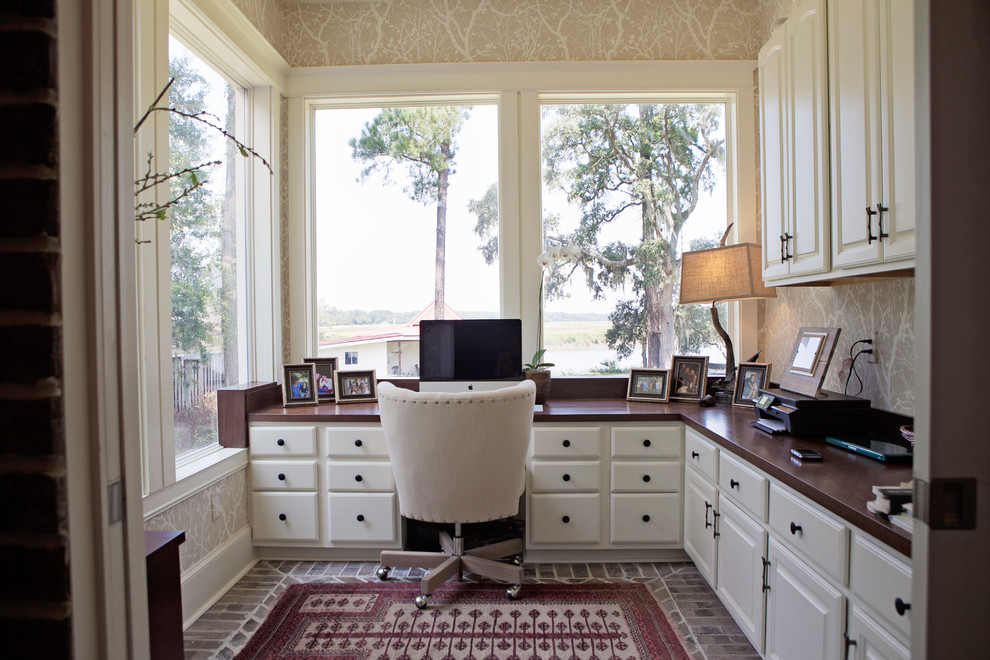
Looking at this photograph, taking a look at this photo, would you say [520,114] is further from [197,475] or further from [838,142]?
[197,475]

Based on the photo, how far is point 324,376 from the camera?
3012 millimetres

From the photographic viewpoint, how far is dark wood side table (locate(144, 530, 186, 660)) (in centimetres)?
114

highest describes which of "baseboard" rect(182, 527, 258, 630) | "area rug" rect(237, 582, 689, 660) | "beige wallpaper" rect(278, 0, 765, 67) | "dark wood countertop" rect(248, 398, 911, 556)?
"beige wallpaper" rect(278, 0, 765, 67)

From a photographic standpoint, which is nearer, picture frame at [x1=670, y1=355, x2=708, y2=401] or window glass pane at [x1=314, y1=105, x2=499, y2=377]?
picture frame at [x1=670, y1=355, x2=708, y2=401]

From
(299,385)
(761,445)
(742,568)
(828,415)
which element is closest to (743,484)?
(761,445)

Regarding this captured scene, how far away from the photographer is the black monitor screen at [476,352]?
2826mm

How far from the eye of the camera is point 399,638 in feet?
6.66

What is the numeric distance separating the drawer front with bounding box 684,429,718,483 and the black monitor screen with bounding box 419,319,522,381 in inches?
35.6

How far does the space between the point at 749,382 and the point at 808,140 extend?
1.20 m

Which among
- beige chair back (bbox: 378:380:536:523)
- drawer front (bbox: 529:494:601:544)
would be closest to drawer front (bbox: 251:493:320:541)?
beige chair back (bbox: 378:380:536:523)

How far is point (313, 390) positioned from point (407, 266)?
906 mm

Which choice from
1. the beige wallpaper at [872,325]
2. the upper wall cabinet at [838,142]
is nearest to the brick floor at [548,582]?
the beige wallpaper at [872,325]

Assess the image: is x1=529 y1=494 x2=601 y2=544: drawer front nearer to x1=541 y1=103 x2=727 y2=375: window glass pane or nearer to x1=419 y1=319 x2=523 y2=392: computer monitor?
x1=419 y1=319 x2=523 y2=392: computer monitor

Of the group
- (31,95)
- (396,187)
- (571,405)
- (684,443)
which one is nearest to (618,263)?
(571,405)
